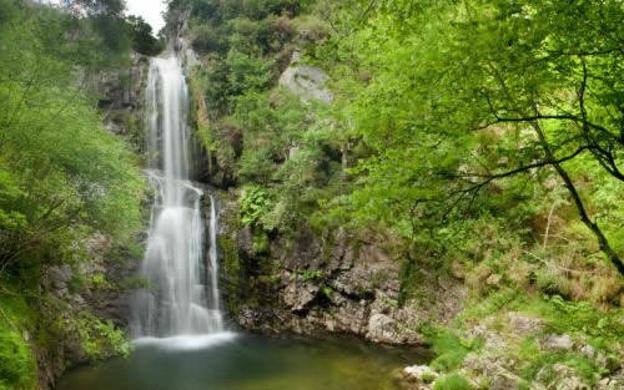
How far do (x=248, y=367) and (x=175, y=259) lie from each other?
720 cm

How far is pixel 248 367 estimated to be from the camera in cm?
1355

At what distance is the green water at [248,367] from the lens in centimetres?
1186

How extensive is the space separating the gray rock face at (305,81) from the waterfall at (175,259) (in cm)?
613

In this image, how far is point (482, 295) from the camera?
14.7 m

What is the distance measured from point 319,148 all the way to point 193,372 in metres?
9.31

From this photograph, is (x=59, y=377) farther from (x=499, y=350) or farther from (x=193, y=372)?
(x=499, y=350)

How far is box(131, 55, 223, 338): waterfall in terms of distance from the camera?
17766mm

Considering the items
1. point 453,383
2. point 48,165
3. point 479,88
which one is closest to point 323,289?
point 453,383

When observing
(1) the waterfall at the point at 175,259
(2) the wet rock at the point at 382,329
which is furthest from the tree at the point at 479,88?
(1) the waterfall at the point at 175,259

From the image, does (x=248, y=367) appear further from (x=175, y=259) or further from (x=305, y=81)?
(x=305, y=81)

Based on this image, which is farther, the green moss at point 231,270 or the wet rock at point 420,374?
the green moss at point 231,270

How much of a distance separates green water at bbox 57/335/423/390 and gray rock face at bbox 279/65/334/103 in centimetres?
1136

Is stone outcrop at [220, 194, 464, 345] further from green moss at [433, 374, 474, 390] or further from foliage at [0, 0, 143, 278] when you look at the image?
foliage at [0, 0, 143, 278]

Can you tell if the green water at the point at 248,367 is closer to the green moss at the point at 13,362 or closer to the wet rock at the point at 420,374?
the wet rock at the point at 420,374
